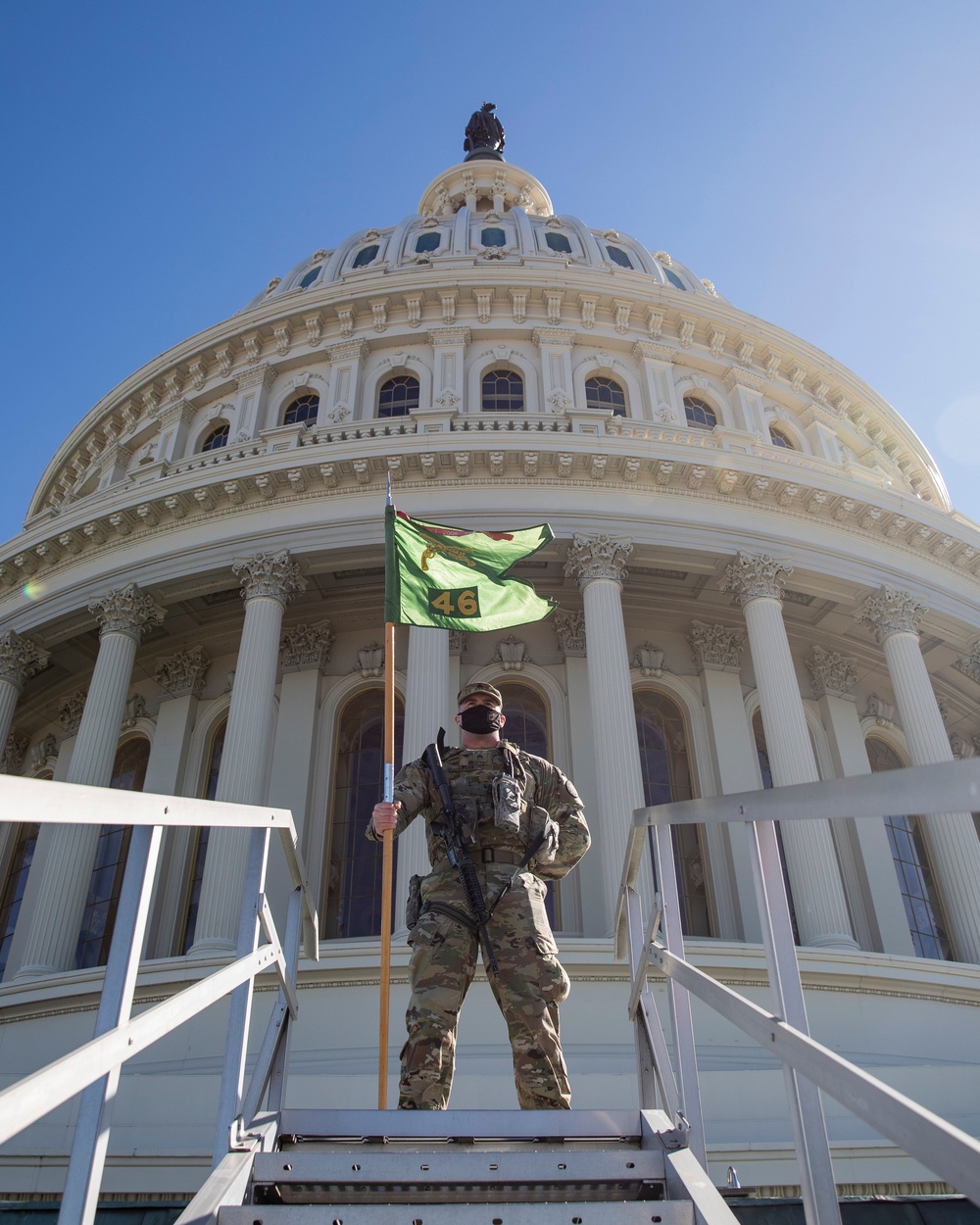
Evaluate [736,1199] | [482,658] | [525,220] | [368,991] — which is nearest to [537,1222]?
[736,1199]

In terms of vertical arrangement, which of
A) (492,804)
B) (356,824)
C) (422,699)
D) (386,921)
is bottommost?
(386,921)

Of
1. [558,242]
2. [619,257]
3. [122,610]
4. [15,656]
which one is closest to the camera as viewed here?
[122,610]

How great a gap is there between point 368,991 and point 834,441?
2170 centimetres

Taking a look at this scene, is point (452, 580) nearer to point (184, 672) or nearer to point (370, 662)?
point (370, 662)

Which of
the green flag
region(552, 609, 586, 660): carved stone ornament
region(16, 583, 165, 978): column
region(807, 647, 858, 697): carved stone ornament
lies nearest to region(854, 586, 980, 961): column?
region(807, 647, 858, 697): carved stone ornament

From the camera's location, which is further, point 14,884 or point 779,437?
point 779,437

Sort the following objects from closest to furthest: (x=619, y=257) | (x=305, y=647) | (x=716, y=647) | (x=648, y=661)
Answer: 1. (x=648, y=661)
2. (x=305, y=647)
3. (x=716, y=647)
4. (x=619, y=257)

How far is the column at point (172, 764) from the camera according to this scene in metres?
18.1

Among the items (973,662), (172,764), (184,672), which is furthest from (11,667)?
(973,662)

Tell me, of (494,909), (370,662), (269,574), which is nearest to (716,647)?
(370,662)

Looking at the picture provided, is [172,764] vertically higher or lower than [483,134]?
lower

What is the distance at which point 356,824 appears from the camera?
18.4 metres

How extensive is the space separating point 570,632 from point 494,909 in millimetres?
14370

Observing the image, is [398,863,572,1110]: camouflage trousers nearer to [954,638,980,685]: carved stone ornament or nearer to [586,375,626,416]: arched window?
Answer: [954,638,980,685]: carved stone ornament
